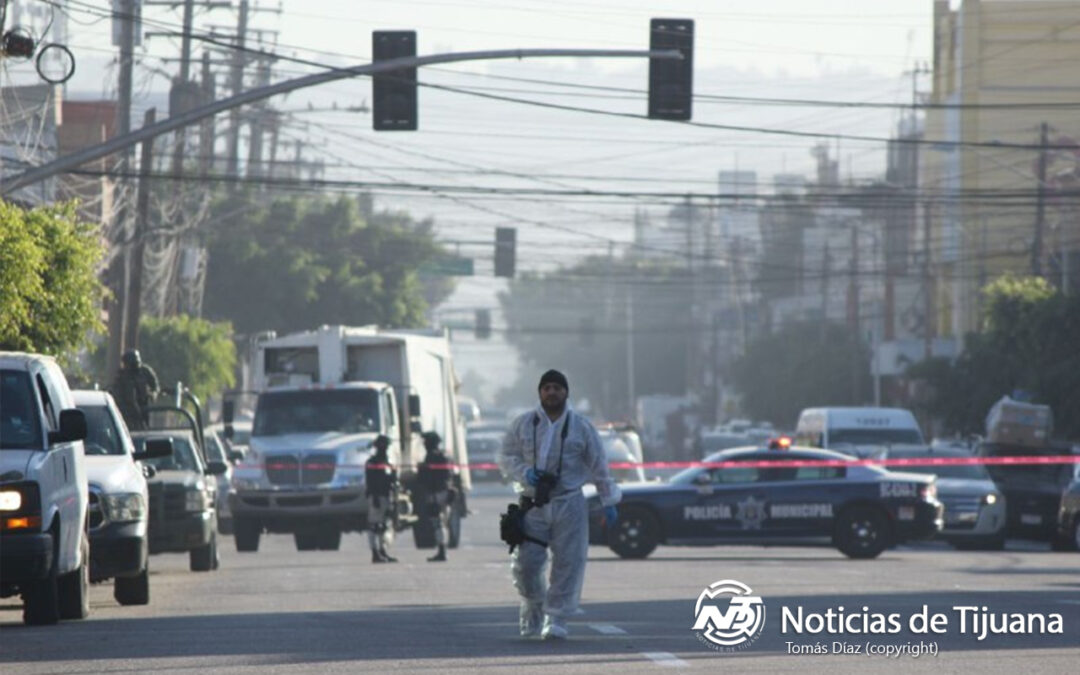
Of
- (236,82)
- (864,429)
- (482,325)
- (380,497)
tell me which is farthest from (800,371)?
(380,497)

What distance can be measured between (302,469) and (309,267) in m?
43.4

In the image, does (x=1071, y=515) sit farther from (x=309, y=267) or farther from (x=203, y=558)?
(x=309, y=267)

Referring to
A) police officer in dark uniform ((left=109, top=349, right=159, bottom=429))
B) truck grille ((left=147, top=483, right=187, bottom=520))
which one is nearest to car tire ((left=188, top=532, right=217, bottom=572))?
truck grille ((left=147, top=483, right=187, bottom=520))

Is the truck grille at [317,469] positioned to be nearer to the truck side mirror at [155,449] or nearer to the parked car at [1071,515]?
the parked car at [1071,515]

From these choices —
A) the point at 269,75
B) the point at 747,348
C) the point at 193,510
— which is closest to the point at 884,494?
the point at 193,510

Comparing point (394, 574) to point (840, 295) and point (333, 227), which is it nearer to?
point (333, 227)

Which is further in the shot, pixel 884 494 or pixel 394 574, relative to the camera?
pixel 884 494

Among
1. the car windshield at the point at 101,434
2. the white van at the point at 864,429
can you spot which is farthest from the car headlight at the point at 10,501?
the white van at the point at 864,429

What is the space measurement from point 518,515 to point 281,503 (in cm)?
1901

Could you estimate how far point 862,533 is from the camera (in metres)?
32.0

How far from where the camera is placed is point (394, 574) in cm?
2638

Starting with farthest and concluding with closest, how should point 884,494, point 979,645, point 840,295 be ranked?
point 840,295, point 884,494, point 979,645

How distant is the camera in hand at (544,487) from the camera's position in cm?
1603

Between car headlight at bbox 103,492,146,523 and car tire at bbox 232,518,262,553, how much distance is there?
51.0ft
